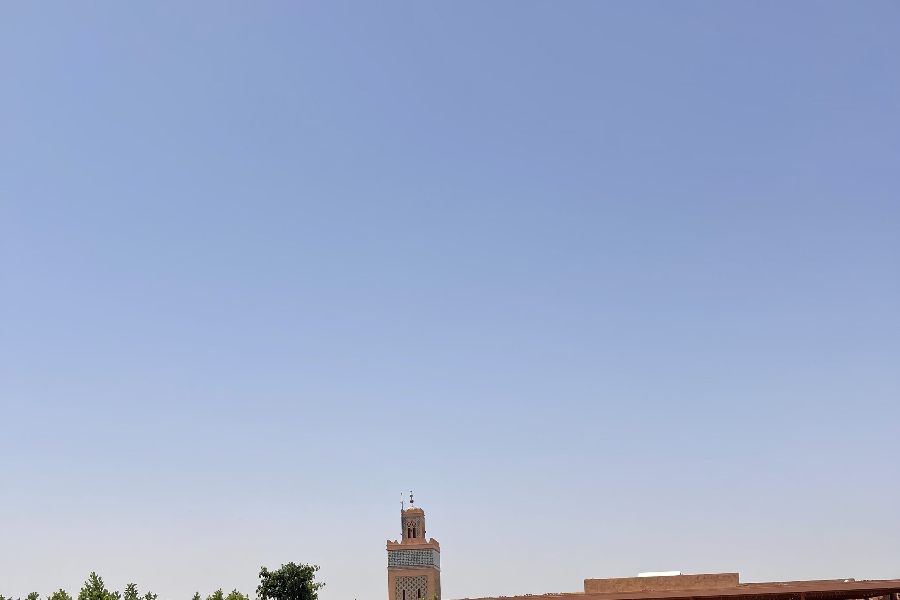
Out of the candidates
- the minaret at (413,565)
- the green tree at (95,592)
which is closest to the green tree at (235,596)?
the green tree at (95,592)

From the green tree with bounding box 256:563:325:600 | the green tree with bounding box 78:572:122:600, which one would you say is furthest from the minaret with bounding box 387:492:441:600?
the green tree with bounding box 78:572:122:600

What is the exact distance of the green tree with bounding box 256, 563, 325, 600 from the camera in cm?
5459

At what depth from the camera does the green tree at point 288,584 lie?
54594mm

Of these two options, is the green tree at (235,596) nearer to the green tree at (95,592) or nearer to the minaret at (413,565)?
the green tree at (95,592)

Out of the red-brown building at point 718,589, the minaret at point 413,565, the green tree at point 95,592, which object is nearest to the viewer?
the red-brown building at point 718,589

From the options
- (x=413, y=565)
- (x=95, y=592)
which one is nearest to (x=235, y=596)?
(x=95, y=592)

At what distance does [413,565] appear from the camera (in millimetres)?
77375

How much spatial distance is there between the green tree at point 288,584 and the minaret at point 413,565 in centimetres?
2276

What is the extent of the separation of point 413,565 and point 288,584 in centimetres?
2493

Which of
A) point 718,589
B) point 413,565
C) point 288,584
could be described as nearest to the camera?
point 718,589

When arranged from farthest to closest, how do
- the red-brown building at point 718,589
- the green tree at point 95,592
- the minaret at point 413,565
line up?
the minaret at point 413,565
the green tree at point 95,592
the red-brown building at point 718,589

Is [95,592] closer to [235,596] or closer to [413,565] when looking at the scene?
[235,596]

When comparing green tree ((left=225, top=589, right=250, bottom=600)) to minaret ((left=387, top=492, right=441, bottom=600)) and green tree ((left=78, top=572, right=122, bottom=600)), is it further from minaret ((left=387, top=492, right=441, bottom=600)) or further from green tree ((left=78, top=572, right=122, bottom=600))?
minaret ((left=387, top=492, right=441, bottom=600))

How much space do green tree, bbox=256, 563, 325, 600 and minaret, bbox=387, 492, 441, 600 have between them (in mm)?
22762
